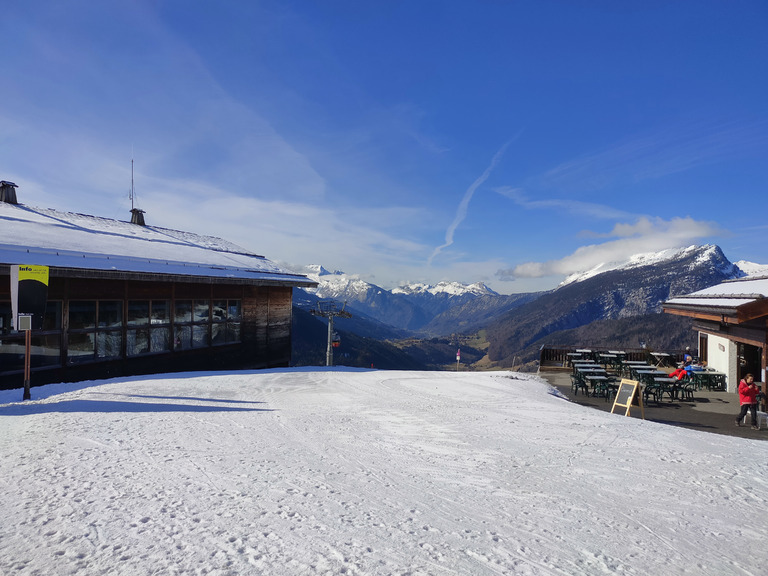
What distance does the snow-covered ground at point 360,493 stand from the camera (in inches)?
119

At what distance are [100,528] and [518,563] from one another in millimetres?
3270

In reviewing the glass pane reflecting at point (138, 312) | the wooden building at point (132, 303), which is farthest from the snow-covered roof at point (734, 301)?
the glass pane reflecting at point (138, 312)

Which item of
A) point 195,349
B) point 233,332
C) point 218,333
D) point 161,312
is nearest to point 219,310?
point 218,333

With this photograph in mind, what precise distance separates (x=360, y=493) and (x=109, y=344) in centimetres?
1060

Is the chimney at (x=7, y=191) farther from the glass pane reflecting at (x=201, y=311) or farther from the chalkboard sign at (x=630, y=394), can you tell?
the chalkboard sign at (x=630, y=394)

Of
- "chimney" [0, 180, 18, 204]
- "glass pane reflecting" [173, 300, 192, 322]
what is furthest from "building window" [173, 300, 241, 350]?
"chimney" [0, 180, 18, 204]

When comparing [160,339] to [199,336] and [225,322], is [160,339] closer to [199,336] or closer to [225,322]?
[199,336]

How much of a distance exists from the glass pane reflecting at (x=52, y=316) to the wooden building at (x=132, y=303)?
2 cm

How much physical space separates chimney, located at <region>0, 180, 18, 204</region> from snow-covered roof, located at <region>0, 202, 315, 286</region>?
3.95ft

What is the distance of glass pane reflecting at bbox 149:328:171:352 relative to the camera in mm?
12594

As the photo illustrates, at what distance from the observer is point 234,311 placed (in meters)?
15.6

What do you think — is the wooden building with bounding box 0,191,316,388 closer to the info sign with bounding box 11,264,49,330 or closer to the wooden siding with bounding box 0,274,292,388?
the wooden siding with bounding box 0,274,292,388

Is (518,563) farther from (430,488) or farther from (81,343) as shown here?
(81,343)

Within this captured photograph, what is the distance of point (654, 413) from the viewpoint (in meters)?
11.9
